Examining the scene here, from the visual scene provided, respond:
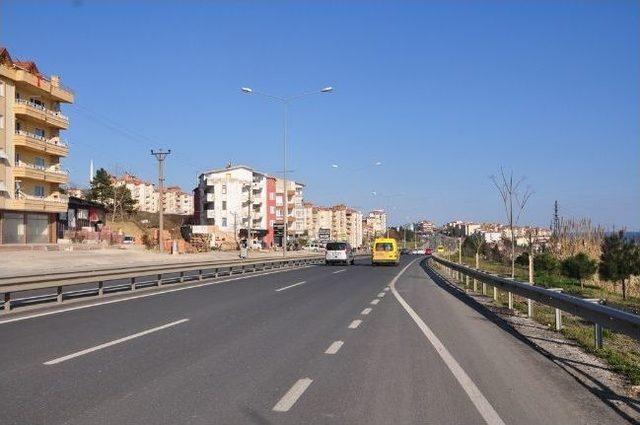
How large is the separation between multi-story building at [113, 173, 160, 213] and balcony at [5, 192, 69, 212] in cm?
10701

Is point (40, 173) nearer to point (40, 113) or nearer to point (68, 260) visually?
point (40, 113)

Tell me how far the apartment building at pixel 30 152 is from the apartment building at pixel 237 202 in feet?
156

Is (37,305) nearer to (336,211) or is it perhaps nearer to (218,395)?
(218,395)

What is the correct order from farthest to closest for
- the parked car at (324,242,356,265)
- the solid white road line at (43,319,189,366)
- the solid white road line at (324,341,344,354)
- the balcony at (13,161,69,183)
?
the balcony at (13,161,69,183), the parked car at (324,242,356,265), the solid white road line at (324,341,344,354), the solid white road line at (43,319,189,366)

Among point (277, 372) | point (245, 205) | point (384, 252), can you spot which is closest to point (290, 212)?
point (245, 205)

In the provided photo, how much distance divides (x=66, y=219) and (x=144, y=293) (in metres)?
52.1

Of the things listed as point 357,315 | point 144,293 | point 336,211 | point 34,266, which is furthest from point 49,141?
point 336,211

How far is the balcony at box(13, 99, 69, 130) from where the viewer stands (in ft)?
168

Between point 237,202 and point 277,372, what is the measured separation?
4048 inches

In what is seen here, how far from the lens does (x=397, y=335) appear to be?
11.2m

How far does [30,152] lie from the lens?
179 ft

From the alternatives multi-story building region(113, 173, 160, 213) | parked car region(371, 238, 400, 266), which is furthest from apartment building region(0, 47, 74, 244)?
multi-story building region(113, 173, 160, 213)

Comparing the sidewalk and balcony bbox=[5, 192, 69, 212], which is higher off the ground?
balcony bbox=[5, 192, 69, 212]

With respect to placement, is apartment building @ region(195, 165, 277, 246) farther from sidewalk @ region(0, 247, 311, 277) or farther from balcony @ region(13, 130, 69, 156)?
sidewalk @ region(0, 247, 311, 277)
